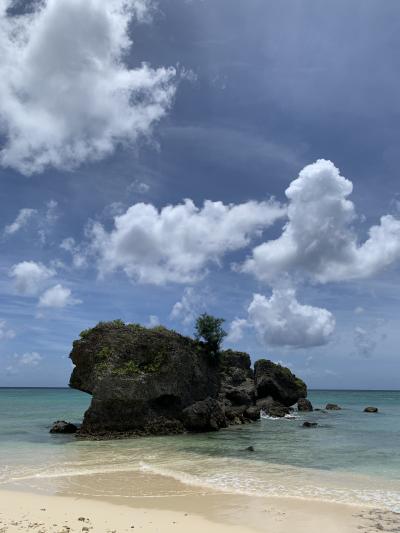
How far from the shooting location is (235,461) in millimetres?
20922

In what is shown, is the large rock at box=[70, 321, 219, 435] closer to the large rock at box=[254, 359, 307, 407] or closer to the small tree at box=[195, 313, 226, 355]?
the small tree at box=[195, 313, 226, 355]

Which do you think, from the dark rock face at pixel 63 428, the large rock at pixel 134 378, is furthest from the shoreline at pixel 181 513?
the dark rock face at pixel 63 428

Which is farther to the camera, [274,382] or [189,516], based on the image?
[274,382]

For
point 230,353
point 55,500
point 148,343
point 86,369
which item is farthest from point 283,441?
point 230,353

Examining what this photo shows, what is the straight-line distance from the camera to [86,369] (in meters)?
33.4

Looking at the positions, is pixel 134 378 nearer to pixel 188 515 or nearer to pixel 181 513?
pixel 181 513

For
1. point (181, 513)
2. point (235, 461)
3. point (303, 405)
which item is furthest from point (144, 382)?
point (303, 405)

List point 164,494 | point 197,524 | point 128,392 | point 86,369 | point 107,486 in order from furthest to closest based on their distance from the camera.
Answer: point 86,369
point 128,392
point 107,486
point 164,494
point 197,524

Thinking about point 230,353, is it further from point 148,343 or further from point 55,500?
point 55,500

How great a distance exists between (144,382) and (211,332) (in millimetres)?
10100

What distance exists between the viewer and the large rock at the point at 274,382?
54.7 meters

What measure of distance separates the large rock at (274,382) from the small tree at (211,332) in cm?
1573

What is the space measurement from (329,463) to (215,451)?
592 cm

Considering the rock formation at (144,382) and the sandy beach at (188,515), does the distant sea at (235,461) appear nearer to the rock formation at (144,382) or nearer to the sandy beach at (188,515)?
the sandy beach at (188,515)
